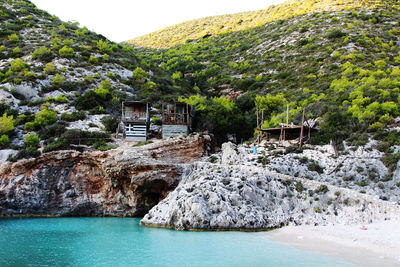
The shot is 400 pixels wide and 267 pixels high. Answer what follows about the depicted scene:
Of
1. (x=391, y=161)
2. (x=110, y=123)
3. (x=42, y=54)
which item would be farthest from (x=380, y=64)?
(x=42, y=54)

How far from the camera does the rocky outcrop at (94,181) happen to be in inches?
1113

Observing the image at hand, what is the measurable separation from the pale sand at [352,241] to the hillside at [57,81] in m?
21.1

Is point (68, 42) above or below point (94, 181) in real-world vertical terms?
above

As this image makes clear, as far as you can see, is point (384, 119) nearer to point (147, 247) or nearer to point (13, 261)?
point (147, 247)

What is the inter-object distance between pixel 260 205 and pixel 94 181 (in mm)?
16164

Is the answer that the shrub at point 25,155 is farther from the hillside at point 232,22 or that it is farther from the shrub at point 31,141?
the hillside at point 232,22

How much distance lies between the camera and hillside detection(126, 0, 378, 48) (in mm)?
72438

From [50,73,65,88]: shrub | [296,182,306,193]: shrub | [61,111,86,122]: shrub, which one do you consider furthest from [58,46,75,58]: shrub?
[296,182,306,193]: shrub

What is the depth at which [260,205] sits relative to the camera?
22.3 metres

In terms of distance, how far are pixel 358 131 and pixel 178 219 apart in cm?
1917

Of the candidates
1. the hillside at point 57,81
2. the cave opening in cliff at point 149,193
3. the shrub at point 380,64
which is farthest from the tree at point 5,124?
the shrub at point 380,64

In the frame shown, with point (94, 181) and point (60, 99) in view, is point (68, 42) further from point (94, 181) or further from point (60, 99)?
point (94, 181)

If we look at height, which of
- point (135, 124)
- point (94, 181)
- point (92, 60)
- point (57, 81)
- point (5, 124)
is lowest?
point (94, 181)

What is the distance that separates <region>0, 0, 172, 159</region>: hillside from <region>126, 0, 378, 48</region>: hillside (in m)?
32.3
